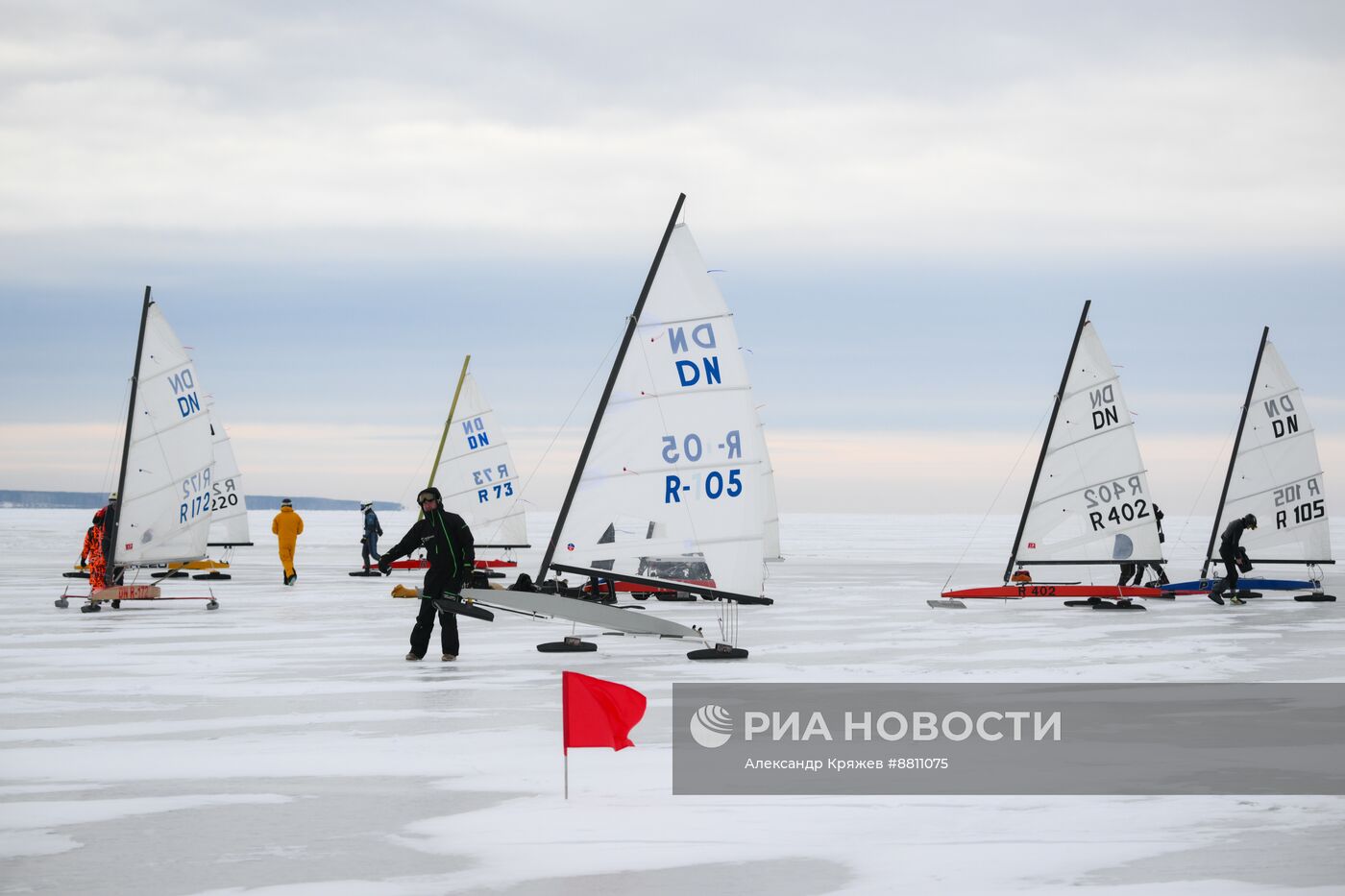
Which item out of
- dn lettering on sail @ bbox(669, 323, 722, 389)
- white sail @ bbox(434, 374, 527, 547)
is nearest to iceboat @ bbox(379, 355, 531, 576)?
white sail @ bbox(434, 374, 527, 547)

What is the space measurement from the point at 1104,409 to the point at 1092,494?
1446mm

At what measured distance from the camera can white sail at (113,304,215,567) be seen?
21.7 meters

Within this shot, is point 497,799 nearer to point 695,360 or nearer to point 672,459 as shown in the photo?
point 672,459

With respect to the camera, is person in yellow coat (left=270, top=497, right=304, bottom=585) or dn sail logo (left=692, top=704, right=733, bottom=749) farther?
person in yellow coat (left=270, top=497, right=304, bottom=585)

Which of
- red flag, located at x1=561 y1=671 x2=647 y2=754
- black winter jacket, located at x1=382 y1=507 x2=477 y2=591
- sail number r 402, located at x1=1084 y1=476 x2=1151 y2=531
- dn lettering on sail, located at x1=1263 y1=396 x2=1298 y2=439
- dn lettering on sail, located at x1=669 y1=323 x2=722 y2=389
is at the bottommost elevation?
red flag, located at x1=561 y1=671 x2=647 y2=754

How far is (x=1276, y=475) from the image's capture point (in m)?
27.5

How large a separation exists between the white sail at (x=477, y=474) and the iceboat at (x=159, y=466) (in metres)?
11.6

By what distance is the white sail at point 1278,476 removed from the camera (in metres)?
27.4

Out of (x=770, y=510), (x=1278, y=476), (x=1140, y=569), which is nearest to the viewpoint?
(x=1140, y=569)

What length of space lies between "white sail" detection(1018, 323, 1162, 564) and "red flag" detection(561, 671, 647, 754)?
16972 mm

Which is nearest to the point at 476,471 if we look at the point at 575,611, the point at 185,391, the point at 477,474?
the point at 477,474

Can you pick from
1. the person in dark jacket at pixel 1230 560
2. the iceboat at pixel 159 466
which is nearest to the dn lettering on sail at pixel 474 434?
the iceboat at pixel 159 466

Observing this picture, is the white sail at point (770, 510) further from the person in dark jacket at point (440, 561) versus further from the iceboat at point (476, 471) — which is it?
the person in dark jacket at point (440, 561)

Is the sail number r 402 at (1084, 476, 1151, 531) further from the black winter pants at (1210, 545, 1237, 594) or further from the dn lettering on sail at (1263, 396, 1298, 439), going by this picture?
the dn lettering on sail at (1263, 396, 1298, 439)
